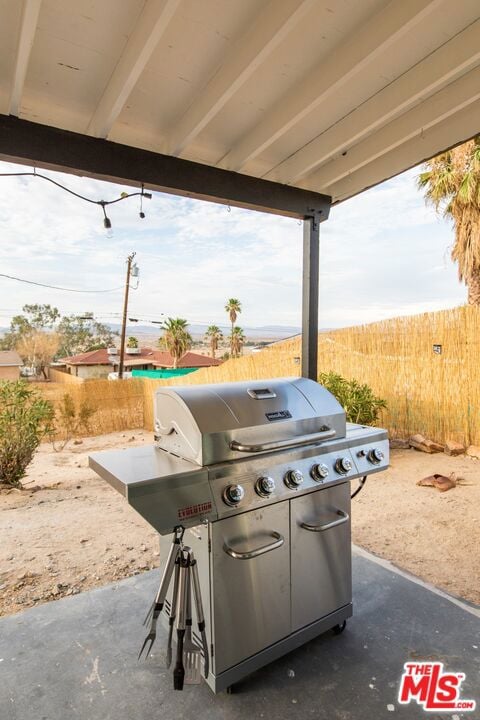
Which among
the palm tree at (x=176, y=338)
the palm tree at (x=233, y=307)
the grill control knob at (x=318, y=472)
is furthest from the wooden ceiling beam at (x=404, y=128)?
the palm tree at (x=233, y=307)

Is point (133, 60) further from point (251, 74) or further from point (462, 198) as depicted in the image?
point (462, 198)

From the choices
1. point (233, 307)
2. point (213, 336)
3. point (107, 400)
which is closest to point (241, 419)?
point (107, 400)

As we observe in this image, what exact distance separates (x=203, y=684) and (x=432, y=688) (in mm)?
764

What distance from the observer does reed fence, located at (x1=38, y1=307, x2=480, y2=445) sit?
442 centimetres

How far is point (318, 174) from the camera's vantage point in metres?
1.92

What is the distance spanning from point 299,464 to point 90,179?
134 cm

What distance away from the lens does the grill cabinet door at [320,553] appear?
55.2 inches

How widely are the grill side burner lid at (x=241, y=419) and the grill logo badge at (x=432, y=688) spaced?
84 cm

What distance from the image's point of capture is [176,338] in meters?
11.0

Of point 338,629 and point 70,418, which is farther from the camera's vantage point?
point 70,418

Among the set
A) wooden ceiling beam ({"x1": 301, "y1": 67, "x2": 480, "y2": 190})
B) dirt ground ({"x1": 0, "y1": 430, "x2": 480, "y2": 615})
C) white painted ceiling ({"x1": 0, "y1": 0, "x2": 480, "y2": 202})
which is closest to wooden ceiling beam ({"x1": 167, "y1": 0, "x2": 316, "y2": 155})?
white painted ceiling ({"x1": 0, "y1": 0, "x2": 480, "y2": 202})

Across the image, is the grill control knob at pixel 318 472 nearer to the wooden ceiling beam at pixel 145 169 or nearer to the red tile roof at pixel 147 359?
the wooden ceiling beam at pixel 145 169

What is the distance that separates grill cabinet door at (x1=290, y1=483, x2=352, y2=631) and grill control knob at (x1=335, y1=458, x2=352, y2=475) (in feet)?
0.30

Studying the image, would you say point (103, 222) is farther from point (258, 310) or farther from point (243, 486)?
point (258, 310)
